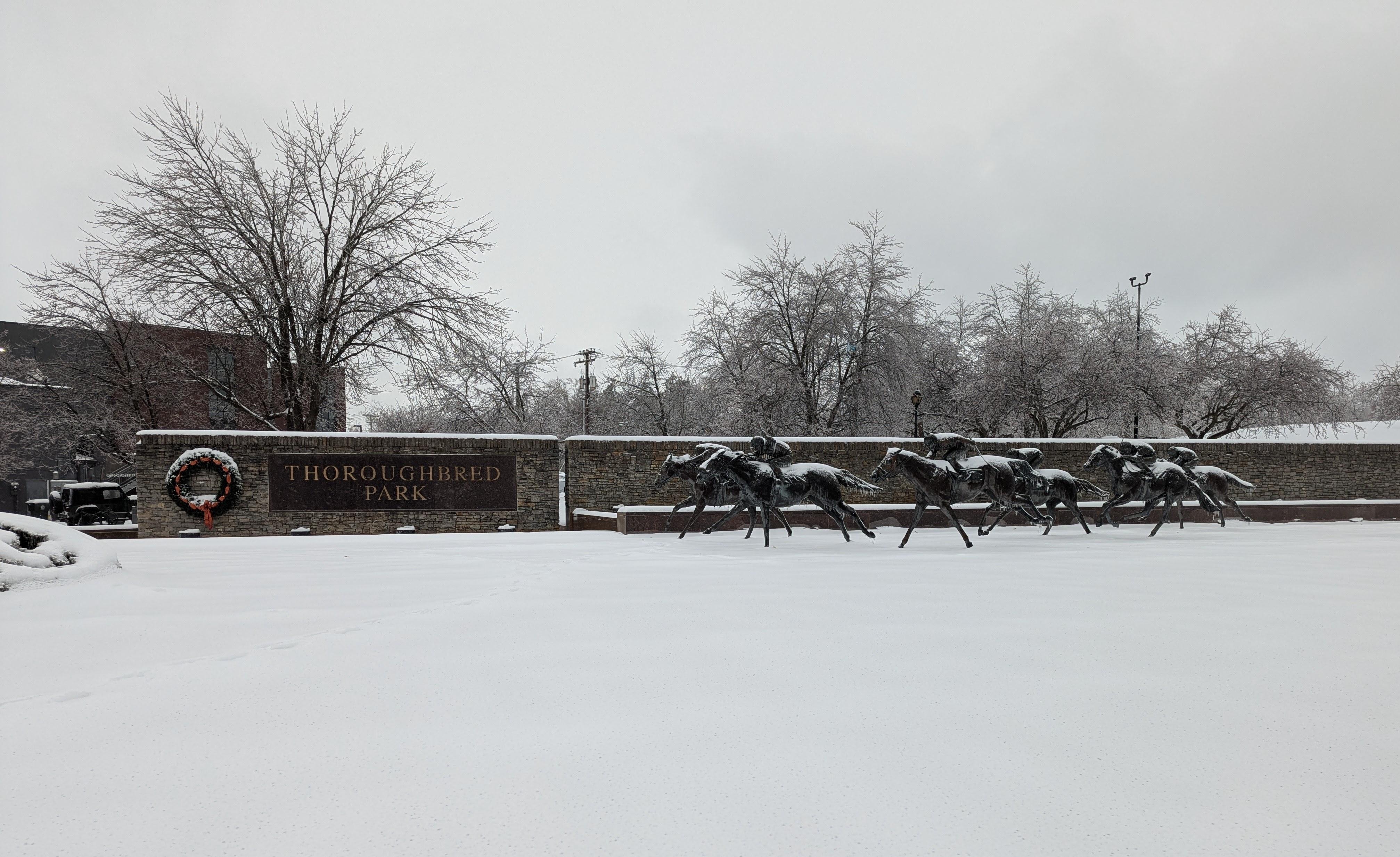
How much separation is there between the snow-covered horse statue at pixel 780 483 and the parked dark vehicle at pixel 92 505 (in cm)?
2184

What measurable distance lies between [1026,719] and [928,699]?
46cm

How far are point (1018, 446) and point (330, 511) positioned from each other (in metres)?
17.7

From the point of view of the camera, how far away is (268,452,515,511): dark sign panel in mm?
16922

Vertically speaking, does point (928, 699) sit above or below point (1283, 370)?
below

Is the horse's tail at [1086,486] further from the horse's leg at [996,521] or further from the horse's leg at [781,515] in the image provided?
the horse's leg at [781,515]

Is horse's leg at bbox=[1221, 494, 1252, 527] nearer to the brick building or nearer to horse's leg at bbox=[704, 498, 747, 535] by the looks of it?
horse's leg at bbox=[704, 498, 747, 535]

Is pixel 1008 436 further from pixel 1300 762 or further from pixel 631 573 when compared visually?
pixel 1300 762

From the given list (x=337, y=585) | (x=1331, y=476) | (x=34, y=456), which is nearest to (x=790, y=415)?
(x=1331, y=476)

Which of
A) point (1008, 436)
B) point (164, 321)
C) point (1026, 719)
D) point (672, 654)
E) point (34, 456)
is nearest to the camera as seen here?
point (1026, 719)

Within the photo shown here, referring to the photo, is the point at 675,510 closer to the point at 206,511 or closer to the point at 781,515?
the point at 781,515

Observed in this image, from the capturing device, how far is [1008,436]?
34.4 m

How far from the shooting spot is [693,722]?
129 inches

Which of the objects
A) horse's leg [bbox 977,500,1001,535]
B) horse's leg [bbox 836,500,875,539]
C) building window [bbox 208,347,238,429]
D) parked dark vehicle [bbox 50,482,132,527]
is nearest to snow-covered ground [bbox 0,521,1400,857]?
horse's leg [bbox 836,500,875,539]

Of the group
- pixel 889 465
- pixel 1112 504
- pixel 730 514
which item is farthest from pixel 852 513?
pixel 1112 504
